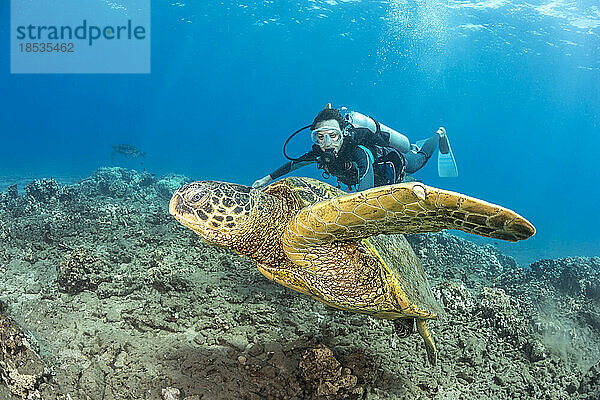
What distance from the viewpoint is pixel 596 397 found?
2.73 m

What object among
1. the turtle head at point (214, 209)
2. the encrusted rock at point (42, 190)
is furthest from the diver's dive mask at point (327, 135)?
the encrusted rock at point (42, 190)

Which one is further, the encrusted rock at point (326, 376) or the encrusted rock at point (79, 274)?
the encrusted rock at point (79, 274)

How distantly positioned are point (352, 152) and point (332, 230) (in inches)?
108

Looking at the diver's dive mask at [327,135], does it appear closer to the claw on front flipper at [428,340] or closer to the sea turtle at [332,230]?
the sea turtle at [332,230]

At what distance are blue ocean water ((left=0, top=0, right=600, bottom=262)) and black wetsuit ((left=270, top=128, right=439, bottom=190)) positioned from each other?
8.25 metres

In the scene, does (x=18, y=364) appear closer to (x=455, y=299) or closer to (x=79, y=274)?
(x=79, y=274)

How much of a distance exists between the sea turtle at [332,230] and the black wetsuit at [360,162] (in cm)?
156

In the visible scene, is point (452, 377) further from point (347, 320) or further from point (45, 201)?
point (45, 201)

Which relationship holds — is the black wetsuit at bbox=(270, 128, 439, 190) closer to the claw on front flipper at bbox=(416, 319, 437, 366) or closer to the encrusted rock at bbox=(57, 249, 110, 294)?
the claw on front flipper at bbox=(416, 319, 437, 366)

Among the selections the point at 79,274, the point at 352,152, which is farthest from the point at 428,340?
the point at 79,274

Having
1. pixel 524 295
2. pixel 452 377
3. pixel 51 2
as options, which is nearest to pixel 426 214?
pixel 452 377

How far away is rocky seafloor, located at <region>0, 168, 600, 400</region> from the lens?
91.1 inches

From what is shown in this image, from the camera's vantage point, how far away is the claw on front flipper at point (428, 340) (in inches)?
108

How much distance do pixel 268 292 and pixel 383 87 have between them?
A: 79622mm
